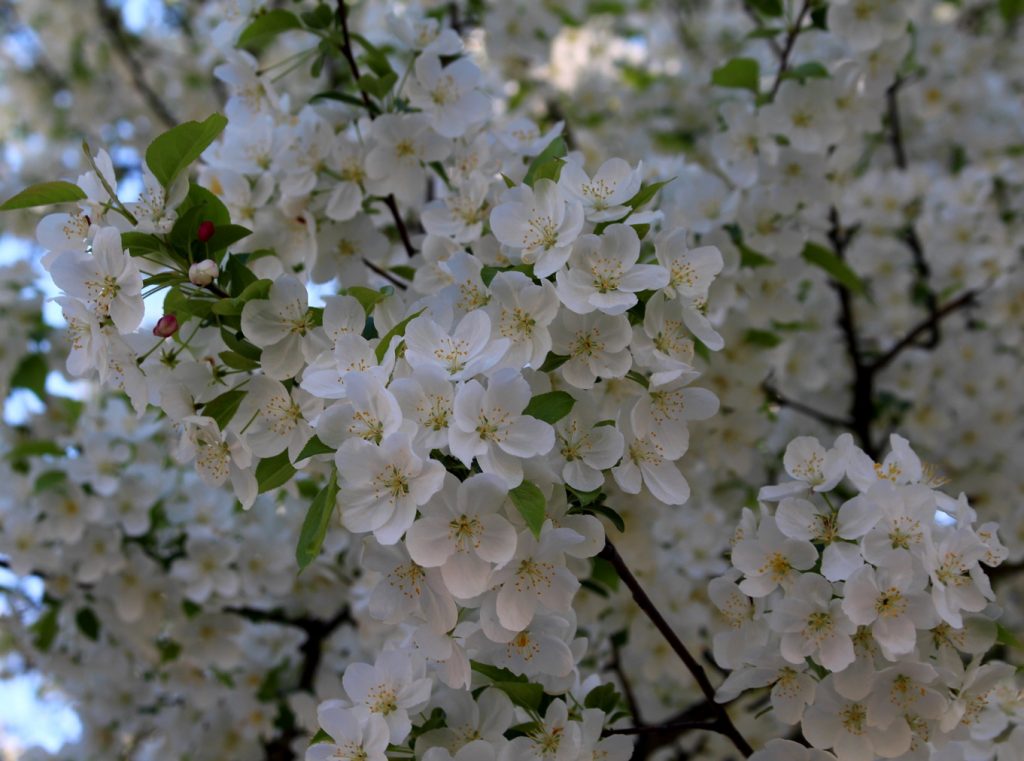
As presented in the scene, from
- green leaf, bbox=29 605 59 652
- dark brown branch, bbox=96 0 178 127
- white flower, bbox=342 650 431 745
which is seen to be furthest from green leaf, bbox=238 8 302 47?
dark brown branch, bbox=96 0 178 127

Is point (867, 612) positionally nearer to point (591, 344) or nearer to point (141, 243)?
point (591, 344)

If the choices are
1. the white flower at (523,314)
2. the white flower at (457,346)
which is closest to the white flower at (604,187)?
the white flower at (523,314)

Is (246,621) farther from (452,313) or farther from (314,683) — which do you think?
(452,313)

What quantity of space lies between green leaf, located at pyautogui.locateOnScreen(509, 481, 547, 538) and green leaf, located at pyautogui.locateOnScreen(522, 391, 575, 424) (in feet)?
0.29

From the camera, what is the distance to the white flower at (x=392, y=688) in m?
1.28

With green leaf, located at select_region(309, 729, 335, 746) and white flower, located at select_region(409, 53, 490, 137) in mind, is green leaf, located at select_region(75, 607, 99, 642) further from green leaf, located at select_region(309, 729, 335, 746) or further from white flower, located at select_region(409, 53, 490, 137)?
white flower, located at select_region(409, 53, 490, 137)

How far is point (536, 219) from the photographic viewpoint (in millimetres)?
1345

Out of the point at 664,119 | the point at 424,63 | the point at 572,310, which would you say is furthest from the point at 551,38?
the point at 572,310

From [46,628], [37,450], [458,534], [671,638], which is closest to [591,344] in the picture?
[458,534]

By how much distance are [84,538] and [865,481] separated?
176 centimetres

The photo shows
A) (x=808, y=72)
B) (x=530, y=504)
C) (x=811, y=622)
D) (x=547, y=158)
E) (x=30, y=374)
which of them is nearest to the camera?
(x=530, y=504)

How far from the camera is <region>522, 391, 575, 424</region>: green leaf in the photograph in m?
1.22

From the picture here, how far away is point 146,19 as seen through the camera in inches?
201

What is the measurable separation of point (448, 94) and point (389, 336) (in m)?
0.71
